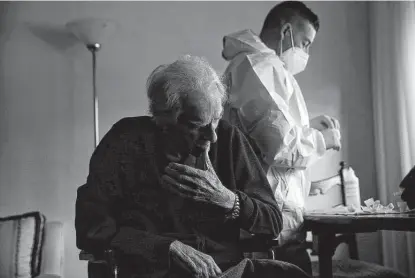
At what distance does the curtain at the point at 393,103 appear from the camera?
303cm

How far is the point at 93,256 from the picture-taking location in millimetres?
1461

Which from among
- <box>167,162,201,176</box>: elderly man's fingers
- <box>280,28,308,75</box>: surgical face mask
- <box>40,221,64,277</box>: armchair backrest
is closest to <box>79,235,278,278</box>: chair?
<box>167,162,201,176</box>: elderly man's fingers

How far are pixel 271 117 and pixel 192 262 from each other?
0.73 m

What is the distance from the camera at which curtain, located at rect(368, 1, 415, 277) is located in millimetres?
3027

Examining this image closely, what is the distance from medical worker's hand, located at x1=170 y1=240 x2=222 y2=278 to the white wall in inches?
80.1

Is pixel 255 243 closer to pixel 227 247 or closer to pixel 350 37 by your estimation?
pixel 227 247

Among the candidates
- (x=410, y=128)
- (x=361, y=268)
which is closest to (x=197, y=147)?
(x=361, y=268)

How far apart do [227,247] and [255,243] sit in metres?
0.09

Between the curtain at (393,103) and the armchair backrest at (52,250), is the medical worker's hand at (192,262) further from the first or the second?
the curtain at (393,103)

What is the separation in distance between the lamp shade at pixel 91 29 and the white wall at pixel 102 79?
0.91 ft

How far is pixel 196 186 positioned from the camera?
1362 mm

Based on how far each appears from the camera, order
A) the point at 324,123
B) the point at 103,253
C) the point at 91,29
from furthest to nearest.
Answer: the point at 91,29 < the point at 324,123 < the point at 103,253

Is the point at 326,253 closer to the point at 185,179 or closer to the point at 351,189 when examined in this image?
the point at 351,189

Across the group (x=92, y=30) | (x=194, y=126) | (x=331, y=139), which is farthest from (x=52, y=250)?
(x=194, y=126)
